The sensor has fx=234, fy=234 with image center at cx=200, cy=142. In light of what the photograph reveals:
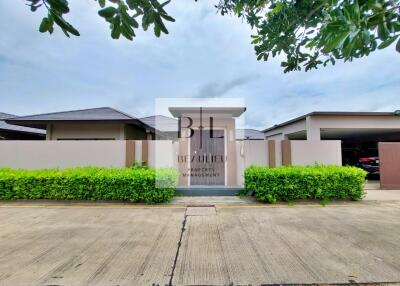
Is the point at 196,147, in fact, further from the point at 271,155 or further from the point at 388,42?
the point at 388,42

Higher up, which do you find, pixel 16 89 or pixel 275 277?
pixel 16 89

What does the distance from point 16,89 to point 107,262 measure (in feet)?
48.4

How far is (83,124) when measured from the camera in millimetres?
9859

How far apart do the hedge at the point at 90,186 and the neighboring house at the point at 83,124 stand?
3.19m

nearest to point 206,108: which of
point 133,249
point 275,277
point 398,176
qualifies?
point 133,249

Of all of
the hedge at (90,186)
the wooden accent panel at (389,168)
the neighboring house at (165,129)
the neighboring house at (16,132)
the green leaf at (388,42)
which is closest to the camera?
the green leaf at (388,42)

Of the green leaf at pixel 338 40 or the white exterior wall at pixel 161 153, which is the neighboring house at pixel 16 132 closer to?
the white exterior wall at pixel 161 153

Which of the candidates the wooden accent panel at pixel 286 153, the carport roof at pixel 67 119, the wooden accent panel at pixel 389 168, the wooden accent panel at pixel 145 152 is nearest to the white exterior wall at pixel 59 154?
the wooden accent panel at pixel 145 152

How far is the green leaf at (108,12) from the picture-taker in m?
1.80

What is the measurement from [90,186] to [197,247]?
14.5ft

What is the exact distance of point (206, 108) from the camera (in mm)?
8266

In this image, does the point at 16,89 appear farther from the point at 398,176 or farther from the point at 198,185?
the point at 398,176

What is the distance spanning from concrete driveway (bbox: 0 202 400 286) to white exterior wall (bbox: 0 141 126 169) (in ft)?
8.09

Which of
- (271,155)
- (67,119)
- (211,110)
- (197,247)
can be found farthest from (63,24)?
(67,119)
